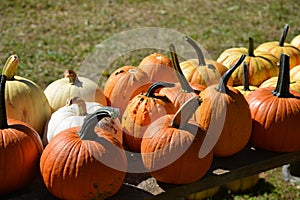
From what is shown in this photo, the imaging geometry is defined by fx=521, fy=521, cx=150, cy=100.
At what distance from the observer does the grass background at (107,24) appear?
236 inches

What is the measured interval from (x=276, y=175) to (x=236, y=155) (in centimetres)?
180

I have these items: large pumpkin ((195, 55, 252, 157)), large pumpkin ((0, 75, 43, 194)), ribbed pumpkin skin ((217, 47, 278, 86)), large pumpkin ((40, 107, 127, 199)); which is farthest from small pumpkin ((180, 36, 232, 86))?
large pumpkin ((0, 75, 43, 194))

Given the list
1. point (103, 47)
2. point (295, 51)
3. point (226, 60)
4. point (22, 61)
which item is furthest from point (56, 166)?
point (103, 47)

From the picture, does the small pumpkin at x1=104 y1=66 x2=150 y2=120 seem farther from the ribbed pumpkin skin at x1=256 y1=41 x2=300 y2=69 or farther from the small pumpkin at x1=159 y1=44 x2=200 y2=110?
the ribbed pumpkin skin at x1=256 y1=41 x2=300 y2=69

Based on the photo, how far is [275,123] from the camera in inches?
90.7

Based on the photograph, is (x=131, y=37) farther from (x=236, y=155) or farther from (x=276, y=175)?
(x=236, y=155)

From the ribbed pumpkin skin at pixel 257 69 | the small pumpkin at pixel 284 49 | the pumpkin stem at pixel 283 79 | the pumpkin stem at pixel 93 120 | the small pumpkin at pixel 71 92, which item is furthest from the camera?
the small pumpkin at pixel 284 49

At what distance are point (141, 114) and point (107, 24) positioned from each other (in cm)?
495

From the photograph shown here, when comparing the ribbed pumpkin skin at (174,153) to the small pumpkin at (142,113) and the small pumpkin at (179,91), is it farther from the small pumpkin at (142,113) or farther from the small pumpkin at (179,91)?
the small pumpkin at (179,91)

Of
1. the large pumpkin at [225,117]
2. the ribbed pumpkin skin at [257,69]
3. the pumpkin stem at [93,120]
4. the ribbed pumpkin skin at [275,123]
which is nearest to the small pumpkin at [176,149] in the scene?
the large pumpkin at [225,117]

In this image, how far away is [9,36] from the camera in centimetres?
645

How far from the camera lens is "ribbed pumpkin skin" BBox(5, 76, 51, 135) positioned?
224cm

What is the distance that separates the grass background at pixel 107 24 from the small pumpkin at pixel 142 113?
3.24 m

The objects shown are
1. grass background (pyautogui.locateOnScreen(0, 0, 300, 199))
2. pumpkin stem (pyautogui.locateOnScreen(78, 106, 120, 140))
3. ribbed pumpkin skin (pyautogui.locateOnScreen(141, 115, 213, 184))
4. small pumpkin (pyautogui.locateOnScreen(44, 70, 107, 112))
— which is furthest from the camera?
grass background (pyautogui.locateOnScreen(0, 0, 300, 199))
